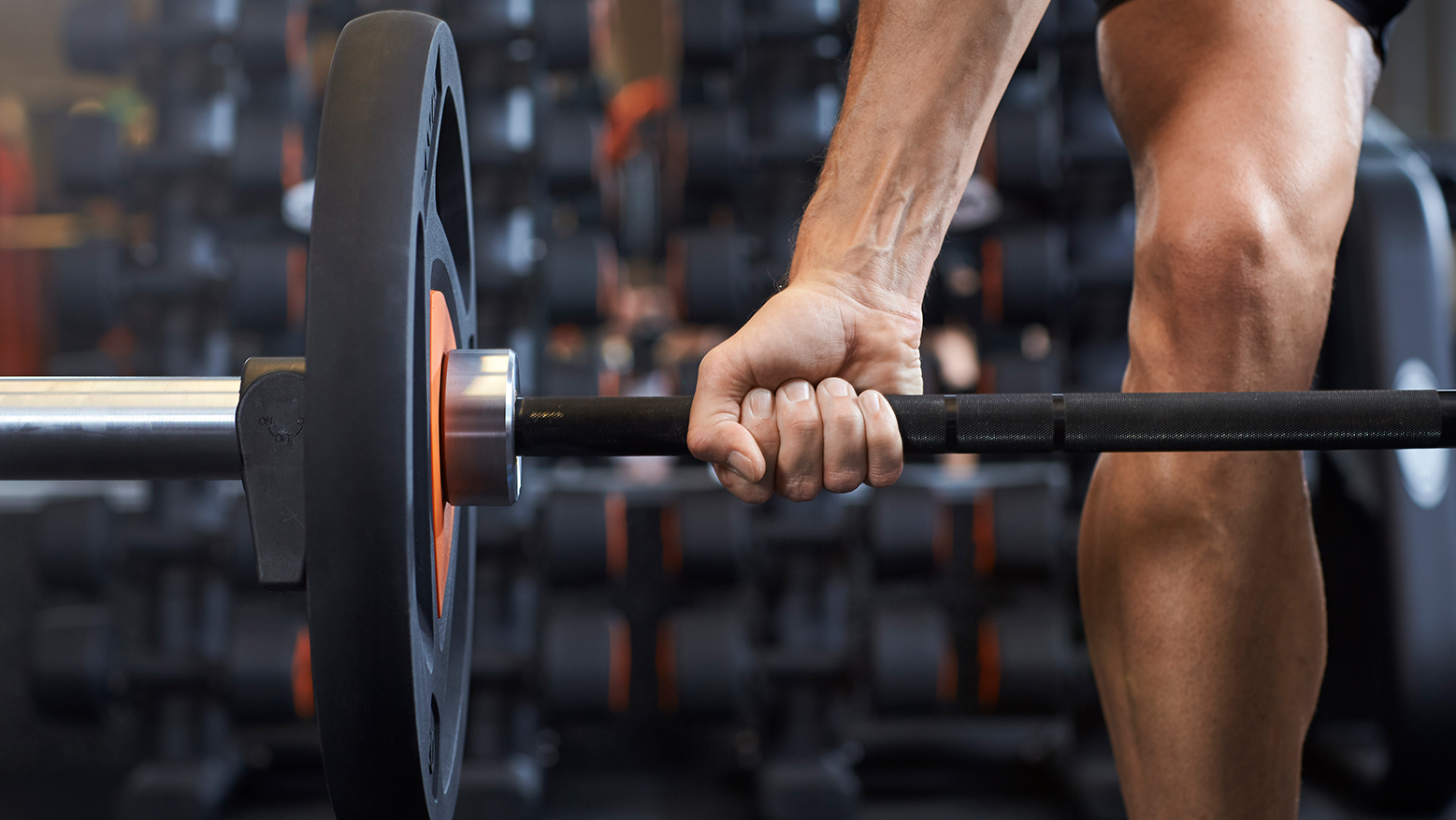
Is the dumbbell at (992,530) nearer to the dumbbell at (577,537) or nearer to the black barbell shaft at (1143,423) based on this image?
the dumbbell at (577,537)

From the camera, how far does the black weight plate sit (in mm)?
375

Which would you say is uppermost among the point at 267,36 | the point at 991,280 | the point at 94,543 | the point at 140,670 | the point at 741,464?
the point at 267,36

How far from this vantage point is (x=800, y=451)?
1.63 ft

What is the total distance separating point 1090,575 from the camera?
2.22 ft

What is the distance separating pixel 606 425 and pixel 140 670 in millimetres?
1108

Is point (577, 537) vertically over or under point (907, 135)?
under

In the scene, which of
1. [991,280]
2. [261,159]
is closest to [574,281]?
[261,159]

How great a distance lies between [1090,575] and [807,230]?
0.32 meters

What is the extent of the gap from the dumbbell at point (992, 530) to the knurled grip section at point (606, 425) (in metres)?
0.78

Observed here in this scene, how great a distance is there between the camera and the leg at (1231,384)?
596 mm

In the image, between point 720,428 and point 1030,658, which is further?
point 1030,658

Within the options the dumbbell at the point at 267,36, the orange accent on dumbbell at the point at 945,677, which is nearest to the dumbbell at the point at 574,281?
the dumbbell at the point at 267,36

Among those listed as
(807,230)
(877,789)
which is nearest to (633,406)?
(807,230)

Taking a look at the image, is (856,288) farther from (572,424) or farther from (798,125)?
(798,125)
